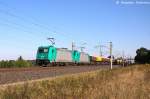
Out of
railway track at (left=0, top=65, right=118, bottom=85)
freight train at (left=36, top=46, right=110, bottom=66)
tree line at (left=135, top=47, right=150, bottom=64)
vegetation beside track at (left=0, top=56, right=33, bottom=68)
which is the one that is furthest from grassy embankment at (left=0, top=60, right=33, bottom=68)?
tree line at (left=135, top=47, right=150, bottom=64)

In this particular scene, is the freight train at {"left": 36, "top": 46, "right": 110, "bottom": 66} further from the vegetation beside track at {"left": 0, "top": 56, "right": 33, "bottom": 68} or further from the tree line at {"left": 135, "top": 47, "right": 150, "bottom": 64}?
the tree line at {"left": 135, "top": 47, "right": 150, "bottom": 64}

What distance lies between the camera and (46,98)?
9.17 meters

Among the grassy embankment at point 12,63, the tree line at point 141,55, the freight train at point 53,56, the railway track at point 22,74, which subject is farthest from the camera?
the tree line at point 141,55

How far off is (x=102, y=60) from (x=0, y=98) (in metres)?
97.2

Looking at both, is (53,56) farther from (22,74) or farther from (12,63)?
(22,74)

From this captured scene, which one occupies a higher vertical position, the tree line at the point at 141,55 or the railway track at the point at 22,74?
the tree line at the point at 141,55

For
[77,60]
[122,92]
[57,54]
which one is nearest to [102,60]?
Result: [77,60]

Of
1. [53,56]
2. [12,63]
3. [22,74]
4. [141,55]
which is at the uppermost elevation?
[141,55]

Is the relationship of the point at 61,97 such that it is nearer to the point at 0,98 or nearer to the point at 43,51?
the point at 0,98

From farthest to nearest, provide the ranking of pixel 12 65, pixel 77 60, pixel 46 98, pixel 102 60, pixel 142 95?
pixel 102 60 < pixel 77 60 < pixel 12 65 < pixel 142 95 < pixel 46 98

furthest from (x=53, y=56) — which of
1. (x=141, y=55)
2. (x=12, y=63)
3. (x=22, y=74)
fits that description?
(x=141, y=55)

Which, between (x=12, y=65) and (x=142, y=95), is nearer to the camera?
(x=142, y=95)

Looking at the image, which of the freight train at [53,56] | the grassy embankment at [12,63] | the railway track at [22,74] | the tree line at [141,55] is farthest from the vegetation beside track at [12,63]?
the tree line at [141,55]

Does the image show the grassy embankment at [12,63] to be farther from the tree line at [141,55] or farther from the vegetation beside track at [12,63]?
the tree line at [141,55]
